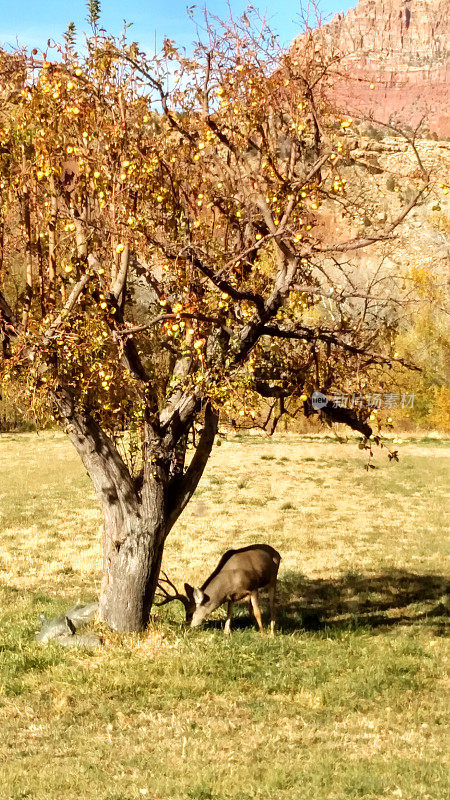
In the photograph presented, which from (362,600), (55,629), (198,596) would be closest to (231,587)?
(198,596)

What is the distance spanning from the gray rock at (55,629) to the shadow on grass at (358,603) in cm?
242

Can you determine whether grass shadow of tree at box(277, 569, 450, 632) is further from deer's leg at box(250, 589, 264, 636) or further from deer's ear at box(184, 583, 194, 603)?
deer's ear at box(184, 583, 194, 603)

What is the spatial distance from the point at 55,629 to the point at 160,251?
20.0 feet

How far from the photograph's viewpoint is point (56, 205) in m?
13.3

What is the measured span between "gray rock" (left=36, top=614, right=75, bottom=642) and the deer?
1524 millimetres

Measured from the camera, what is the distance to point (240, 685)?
40.5ft

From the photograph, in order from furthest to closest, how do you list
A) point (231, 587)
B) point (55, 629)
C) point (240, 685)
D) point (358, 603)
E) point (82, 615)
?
point (358, 603)
point (82, 615)
point (231, 587)
point (55, 629)
point (240, 685)

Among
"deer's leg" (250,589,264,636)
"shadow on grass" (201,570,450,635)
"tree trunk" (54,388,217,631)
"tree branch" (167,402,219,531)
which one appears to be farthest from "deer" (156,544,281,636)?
"tree branch" (167,402,219,531)

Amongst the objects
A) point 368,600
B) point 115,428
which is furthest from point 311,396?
point 368,600

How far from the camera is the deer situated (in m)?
14.7

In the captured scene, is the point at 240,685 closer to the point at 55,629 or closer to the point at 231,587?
the point at 231,587

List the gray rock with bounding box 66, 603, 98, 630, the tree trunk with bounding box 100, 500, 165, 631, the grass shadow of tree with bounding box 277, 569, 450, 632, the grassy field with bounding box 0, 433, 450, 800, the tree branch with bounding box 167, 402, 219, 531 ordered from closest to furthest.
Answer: the grassy field with bounding box 0, 433, 450, 800, the tree trunk with bounding box 100, 500, 165, 631, the gray rock with bounding box 66, 603, 98, 630, the tree branch with bounding box 167, 402, 219, 531, the grass shadow of tree with bounding box 277, 569, 450, 632

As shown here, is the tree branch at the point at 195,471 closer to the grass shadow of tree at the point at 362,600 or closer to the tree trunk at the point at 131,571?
the tree trunk at the point at 131,571

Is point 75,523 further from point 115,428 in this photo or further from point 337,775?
point 337,775
